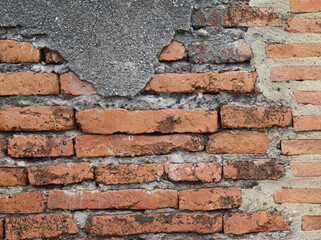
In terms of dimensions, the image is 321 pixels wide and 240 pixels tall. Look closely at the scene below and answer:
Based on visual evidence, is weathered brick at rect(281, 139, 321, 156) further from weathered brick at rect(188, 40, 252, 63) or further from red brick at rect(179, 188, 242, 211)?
weathered brick at rect(188, 40, 252, 63)

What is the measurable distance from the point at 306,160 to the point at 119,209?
787 millimetres

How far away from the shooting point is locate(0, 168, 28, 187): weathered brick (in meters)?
1.20

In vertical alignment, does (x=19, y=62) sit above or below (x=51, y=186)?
above

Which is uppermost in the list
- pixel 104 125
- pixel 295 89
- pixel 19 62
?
pixel 19 62

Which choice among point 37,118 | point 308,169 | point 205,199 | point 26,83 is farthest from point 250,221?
point 26,83

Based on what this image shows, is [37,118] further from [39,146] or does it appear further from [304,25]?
[304,25]

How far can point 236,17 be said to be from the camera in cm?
121

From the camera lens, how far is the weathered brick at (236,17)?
3.94 ft

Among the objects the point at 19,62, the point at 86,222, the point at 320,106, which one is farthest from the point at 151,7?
the point at 86,222

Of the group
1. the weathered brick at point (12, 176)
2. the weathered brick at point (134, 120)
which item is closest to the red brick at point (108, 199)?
the weathered brick at point (12, 176)

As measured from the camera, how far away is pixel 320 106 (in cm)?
122

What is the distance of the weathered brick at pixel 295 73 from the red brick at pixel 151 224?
24.7 inches

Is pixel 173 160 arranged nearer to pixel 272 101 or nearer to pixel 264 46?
pixel 272 101

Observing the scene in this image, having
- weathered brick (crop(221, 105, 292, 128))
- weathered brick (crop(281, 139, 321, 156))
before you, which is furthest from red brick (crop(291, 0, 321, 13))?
weathered brick (crop(281, 139, 321, 156))
